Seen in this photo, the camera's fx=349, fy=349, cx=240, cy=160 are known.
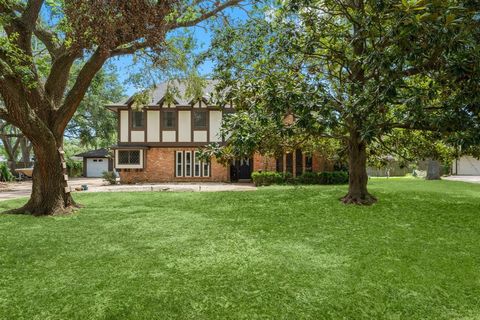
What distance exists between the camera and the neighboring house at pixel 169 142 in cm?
2228

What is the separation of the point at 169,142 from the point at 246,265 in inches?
719

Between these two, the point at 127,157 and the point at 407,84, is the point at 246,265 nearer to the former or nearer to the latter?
the point at 407,84

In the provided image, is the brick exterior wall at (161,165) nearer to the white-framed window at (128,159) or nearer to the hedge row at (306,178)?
the white-framed window at (128,159)

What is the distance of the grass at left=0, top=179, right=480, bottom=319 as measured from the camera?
12.4ft

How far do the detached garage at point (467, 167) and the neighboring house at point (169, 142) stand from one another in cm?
2175

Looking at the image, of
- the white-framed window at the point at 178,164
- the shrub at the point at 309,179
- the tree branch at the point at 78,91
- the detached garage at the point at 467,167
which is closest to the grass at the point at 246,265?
the tree branch at the point at 78,91

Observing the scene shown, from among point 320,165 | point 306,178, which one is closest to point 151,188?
point 306,178

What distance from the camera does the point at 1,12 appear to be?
8.50 m

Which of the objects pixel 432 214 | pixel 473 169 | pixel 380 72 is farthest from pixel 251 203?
pixel 473 169

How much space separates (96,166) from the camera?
118 feet

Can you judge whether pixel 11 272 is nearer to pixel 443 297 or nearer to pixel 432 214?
pixel 443 297

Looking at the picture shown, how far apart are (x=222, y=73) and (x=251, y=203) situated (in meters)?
4.08

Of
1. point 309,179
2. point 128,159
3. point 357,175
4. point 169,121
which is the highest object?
point 169,121

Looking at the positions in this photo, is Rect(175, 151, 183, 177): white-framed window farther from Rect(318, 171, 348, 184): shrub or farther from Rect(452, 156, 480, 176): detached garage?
Rect(452, 156, 480, 176): detached garage
